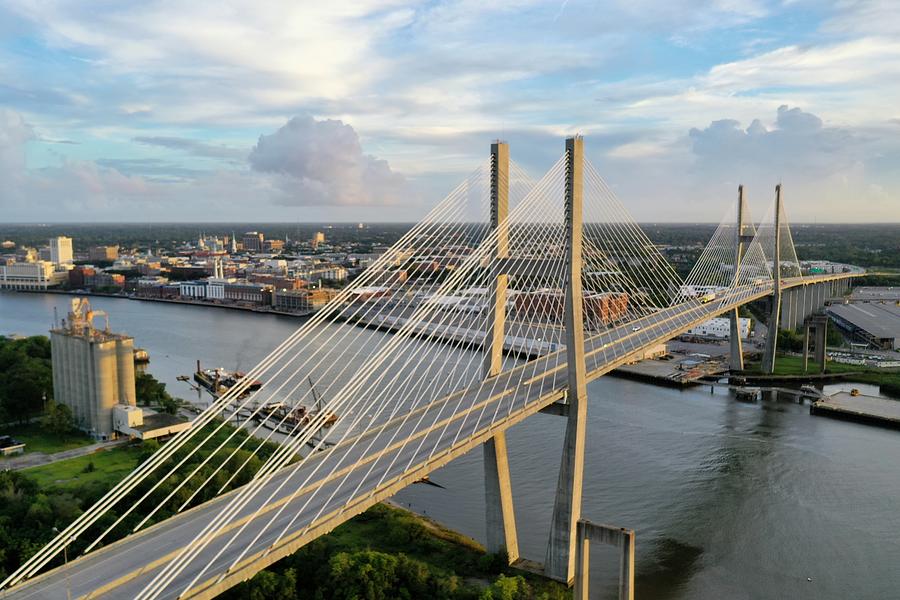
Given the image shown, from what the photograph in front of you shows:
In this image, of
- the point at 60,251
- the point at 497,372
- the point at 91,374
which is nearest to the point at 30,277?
the point at 60,251

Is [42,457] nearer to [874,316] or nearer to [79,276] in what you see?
[874,316]

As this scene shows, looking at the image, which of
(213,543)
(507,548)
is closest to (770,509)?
(507,548)

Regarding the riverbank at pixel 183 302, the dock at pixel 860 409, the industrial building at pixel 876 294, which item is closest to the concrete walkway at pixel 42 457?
the dock at pixel 860 409

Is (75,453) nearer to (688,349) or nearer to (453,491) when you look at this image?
(453,491)

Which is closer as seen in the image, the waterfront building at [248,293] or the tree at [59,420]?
the tree at [59,420]

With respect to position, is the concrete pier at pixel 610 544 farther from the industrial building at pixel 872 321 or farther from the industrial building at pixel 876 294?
the industrial building at pixel 876 294

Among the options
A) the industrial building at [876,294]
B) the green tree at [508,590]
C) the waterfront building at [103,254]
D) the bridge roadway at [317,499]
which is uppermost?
the waterfront building at [103,254]

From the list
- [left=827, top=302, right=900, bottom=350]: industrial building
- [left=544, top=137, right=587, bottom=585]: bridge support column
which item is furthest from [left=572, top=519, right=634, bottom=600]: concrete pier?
[left=827, top=302, right=900, bottom=350]: industrial building
